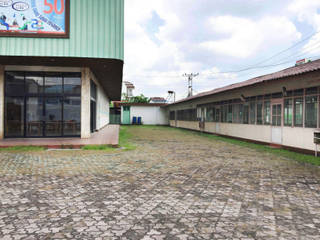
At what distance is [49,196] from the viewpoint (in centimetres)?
423

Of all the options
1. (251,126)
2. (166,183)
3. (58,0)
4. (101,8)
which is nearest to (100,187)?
(166,183)

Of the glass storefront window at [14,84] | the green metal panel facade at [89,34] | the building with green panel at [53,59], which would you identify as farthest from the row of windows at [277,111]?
the glass storefront window at [14,84]

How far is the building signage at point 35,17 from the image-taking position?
10805mm

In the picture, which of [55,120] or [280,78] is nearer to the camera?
[280,78]

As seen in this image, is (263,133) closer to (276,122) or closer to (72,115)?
(276,122)

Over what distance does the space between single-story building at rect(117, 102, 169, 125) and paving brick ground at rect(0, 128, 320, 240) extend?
30.1 metres

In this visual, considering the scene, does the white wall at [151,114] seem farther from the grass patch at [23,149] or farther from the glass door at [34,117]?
the grass patch at [23,149]

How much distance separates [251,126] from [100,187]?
11.2 metres

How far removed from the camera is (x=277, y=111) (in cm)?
1191

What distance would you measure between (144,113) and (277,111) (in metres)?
26.7

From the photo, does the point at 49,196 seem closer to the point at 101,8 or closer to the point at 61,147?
the point at 61,147

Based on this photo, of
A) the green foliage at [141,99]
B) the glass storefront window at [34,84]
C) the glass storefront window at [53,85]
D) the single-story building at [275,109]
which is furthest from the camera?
the green foliage at [141,99]

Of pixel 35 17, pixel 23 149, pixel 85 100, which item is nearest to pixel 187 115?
pixel 85 100

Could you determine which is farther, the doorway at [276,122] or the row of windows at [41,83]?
the row of windows at [41,83]
